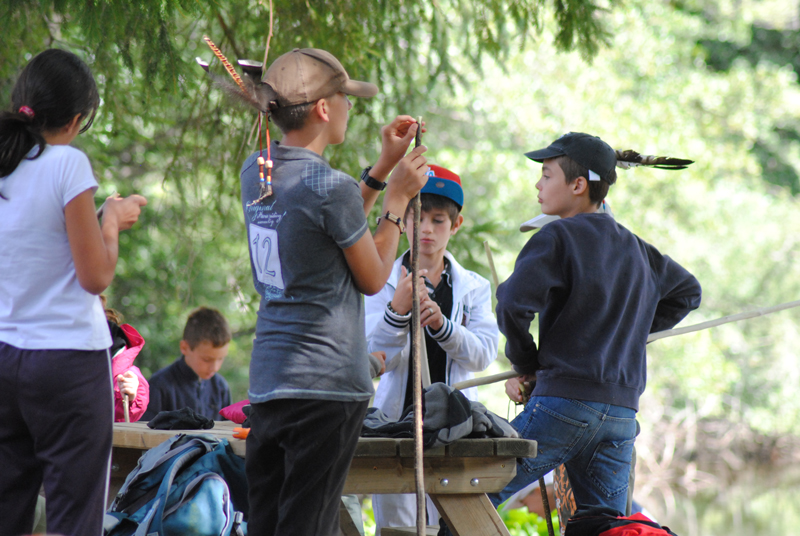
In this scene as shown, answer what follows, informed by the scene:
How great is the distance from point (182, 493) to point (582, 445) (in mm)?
1222

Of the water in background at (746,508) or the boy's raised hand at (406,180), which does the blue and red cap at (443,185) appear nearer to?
the boy's raised hand at (406,180)

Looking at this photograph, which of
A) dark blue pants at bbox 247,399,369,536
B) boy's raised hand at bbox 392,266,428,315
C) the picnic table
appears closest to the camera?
dark blue pants at bbox 247,399,369,536

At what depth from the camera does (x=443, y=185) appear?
293cm

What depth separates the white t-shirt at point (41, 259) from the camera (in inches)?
67.1

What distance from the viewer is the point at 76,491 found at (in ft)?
5.61

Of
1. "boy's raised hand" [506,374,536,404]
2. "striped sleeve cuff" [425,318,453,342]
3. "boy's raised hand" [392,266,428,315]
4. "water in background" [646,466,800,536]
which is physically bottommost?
"water in background" [646,466,800,536]

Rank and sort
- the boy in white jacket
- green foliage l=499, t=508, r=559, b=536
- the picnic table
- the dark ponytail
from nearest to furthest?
the dark ponytail, the picnic table, the boy in white jacket, green foliage l=499, t=508, r=559, b=536

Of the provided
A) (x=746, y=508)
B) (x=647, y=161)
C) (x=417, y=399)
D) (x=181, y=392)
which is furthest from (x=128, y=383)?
(x=746, y=508)

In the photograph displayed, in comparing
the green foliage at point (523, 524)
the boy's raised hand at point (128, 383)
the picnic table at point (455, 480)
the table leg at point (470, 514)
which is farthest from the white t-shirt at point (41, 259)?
the green foliage at point (523, 524)

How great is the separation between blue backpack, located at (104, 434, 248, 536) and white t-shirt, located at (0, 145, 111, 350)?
75 cm

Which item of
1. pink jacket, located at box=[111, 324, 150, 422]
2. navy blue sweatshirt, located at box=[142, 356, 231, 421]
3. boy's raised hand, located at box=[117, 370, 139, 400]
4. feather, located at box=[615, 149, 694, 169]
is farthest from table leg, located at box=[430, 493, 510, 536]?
navy blue sweatshirt, located at box=[142, 356, 231, 421]

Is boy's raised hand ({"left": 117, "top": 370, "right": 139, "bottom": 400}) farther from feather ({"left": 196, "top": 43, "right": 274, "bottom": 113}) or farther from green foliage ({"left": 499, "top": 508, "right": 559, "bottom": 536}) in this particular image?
green foliage ({"left": 499, "top": 508, "right": 559, "bottom": 536})

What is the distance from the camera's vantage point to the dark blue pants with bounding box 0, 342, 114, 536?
66.4 inches

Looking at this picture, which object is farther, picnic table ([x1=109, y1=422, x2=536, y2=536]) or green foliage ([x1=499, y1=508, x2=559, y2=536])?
green foliage ([x1=499, y1=508, x2=559, y2=536])
